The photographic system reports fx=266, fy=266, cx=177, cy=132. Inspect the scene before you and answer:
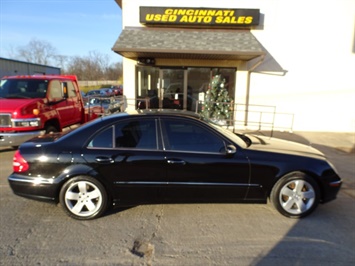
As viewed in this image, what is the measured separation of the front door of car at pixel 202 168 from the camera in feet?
12.0

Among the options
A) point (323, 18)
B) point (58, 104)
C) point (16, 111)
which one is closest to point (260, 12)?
point (323, 18)

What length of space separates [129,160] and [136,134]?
388 millimetres

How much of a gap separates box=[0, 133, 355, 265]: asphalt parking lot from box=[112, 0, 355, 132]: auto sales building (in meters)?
6.98

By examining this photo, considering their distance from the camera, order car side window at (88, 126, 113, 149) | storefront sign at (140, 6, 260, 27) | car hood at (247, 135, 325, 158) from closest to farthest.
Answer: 1. car side window at (88, 126, 113, 149)
2. car hood at (247, 135, 325, 158)
3. storefront sign at (140, 6, 260, 27)

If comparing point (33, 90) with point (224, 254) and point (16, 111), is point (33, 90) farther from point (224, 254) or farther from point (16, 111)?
point (224, 254)

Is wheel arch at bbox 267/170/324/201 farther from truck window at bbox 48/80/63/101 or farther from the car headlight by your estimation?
truck window at bbox 48/80/63/101

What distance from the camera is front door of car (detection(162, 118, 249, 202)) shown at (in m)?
3.66

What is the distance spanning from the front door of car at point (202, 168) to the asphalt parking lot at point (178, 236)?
348 millimetres

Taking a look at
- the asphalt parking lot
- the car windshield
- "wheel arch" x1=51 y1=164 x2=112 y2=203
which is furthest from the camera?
the car windshield

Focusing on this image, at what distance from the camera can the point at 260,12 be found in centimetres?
1074

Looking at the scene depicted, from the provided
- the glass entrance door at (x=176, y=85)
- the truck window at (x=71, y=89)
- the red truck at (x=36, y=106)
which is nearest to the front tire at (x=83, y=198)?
the red truck at (x=36, y=106)

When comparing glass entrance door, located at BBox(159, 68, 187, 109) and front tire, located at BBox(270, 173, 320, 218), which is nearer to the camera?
front tire, located at BBox(270, 173, 320, 218)

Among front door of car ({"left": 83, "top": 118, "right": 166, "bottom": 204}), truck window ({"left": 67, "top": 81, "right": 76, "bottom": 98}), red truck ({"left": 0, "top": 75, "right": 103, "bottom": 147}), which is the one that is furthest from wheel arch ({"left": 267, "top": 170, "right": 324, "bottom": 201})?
truck window ({"left": 67, "top": 81, "right": 76, "bottom": 98})

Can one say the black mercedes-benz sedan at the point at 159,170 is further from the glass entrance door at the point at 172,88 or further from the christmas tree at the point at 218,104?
the glass entrance door at the point at 172,88
